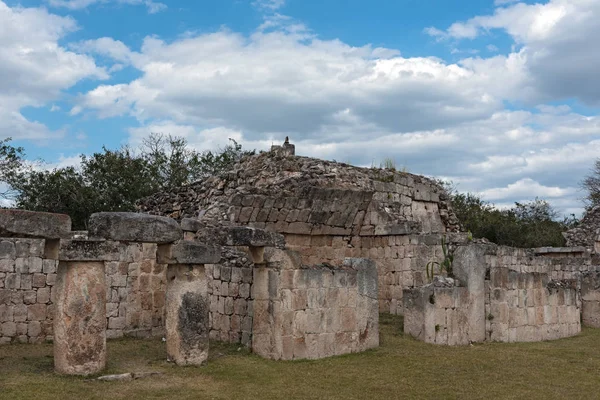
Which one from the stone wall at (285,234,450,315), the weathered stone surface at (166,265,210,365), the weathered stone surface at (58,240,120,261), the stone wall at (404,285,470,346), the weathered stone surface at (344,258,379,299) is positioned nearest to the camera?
the weathered stone surface at (58,240,120,261)

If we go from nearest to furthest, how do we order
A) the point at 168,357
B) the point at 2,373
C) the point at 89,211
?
the point at 2,373 < the point at 168,357 < the point at 89,211

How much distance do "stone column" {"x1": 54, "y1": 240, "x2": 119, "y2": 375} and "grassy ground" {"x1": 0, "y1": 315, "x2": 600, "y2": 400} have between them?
323mm

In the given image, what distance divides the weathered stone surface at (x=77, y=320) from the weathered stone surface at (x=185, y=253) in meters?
1.18

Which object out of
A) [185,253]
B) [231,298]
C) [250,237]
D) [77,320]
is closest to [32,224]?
[77,320]

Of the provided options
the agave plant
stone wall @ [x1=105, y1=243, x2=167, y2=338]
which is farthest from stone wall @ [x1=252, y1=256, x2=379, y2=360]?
stone wall @ [x1=105, y1=243, x2=167, y2=338]

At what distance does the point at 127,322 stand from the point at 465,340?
24.7ft

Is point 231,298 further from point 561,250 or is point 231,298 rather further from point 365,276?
point 561,250

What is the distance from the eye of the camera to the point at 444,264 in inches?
587

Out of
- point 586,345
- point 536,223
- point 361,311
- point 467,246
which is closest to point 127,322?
point 361,311

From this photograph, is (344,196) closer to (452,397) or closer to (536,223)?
(452,397)

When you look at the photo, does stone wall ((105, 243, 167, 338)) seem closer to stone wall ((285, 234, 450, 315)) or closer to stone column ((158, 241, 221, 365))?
stone wall ((285, 234, 450, 315))

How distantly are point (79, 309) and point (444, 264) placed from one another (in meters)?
8.42

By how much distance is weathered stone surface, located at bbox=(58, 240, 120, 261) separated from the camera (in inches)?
382

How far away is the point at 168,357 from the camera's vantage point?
36.0ft
